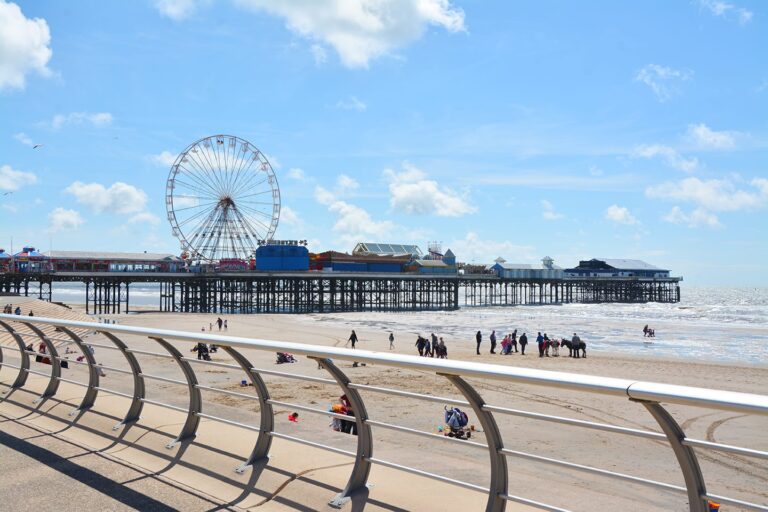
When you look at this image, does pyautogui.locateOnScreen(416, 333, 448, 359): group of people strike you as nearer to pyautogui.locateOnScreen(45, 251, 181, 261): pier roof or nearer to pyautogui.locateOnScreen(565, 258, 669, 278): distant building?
pyautogui.locateOnScreen(45, 251, 181, 261): pier roof

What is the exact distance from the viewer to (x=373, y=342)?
1362 inches

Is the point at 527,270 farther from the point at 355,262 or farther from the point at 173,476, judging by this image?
the point at 173,476

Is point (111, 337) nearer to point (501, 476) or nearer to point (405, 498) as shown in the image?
point (405, 498)

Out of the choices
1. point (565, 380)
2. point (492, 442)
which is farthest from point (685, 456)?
point (492, 442)

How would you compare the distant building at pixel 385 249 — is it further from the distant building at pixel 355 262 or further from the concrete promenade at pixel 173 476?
the concrete promenade at pixel 173 476

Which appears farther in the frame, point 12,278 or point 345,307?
point 345,307

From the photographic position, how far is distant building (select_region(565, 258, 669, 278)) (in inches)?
4525

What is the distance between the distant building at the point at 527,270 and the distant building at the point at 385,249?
41.6ft

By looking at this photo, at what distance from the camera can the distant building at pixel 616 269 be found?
4525 inches

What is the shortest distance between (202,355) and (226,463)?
15.2m

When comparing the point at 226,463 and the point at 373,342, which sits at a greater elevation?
the point at 226,463

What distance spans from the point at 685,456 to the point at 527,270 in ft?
332

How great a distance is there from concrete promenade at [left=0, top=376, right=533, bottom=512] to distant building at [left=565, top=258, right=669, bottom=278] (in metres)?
111

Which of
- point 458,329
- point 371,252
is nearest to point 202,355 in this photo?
point 458,329
